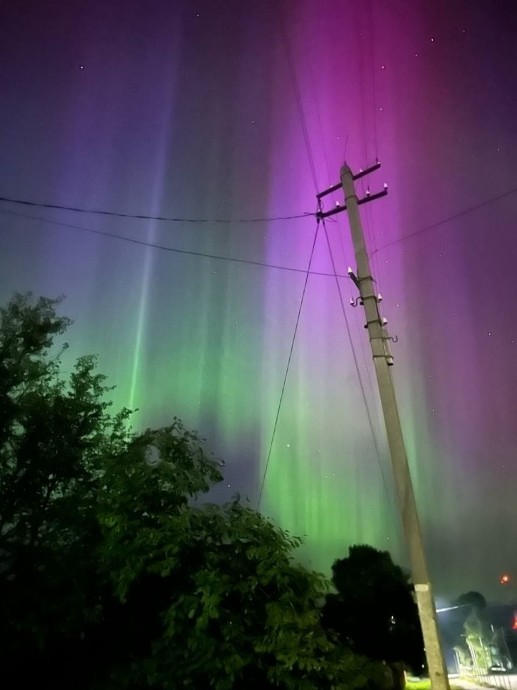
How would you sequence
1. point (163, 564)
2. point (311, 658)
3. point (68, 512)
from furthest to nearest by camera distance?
point (68, 512), point (163, 564), point (311, 658)

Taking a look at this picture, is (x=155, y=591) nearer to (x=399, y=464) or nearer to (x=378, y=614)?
(x=399, y=464)

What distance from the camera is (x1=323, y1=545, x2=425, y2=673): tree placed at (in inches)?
1389

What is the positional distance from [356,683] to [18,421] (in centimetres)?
1089

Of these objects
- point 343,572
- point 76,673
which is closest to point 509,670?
point 343,572

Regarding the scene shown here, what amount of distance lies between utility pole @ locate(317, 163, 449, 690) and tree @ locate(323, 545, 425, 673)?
2818cm

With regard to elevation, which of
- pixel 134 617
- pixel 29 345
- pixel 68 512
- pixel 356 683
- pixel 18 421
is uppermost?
pixel 29 345

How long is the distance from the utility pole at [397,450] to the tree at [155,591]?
4.77 feet

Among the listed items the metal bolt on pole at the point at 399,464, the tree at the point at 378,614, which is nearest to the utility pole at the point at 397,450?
the metal bolt on pole at the point at 399,464

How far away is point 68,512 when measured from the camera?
43.4 feet

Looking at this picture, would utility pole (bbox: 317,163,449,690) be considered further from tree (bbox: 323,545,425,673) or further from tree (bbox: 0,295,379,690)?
tree (bbox: 323,545,425,673)

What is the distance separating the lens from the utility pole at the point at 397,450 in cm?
879

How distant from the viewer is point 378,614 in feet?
119

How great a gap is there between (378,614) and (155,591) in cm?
3017

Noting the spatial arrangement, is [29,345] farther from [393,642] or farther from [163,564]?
[393,642]
